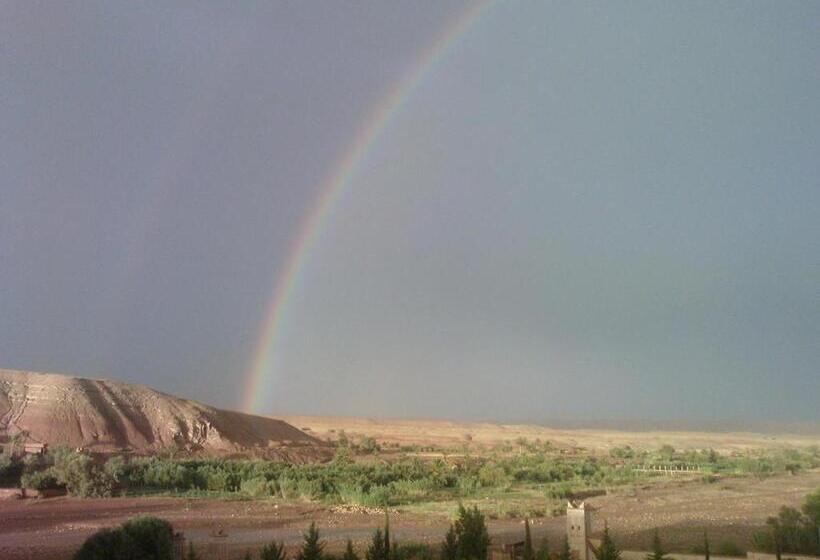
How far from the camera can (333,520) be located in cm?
3619

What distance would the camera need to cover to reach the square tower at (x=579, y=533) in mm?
20984

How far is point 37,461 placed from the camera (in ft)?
177

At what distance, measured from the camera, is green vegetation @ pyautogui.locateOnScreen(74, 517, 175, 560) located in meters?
19.5

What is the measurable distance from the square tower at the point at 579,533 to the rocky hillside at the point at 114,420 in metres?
61.9

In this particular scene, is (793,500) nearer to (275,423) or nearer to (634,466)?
(634,466)

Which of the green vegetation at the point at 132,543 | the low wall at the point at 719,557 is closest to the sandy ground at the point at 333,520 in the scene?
the low wall at the point at 719,557

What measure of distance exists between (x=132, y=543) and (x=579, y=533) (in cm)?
1032

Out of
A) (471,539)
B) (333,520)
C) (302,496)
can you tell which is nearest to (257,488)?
(302,496)

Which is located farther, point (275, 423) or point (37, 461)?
point (275, 423)

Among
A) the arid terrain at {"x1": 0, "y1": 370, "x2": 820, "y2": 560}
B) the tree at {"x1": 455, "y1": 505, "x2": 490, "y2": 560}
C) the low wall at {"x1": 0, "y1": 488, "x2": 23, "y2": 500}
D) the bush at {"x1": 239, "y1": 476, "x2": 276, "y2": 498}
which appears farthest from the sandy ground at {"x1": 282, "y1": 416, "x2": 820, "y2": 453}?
the tree at {"x1": 455, "y1": 505, "x2": 490, "y2": 560}

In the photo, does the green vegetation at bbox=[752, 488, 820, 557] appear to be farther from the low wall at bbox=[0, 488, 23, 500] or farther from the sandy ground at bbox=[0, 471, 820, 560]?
the low wall at bbox=[0, 488, 23, 500]

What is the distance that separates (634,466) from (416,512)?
129ft

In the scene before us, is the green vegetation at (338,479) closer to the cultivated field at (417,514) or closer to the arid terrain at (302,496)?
the arid terrain at (302,496)

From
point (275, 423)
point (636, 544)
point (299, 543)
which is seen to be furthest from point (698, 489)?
point (275, 423)
